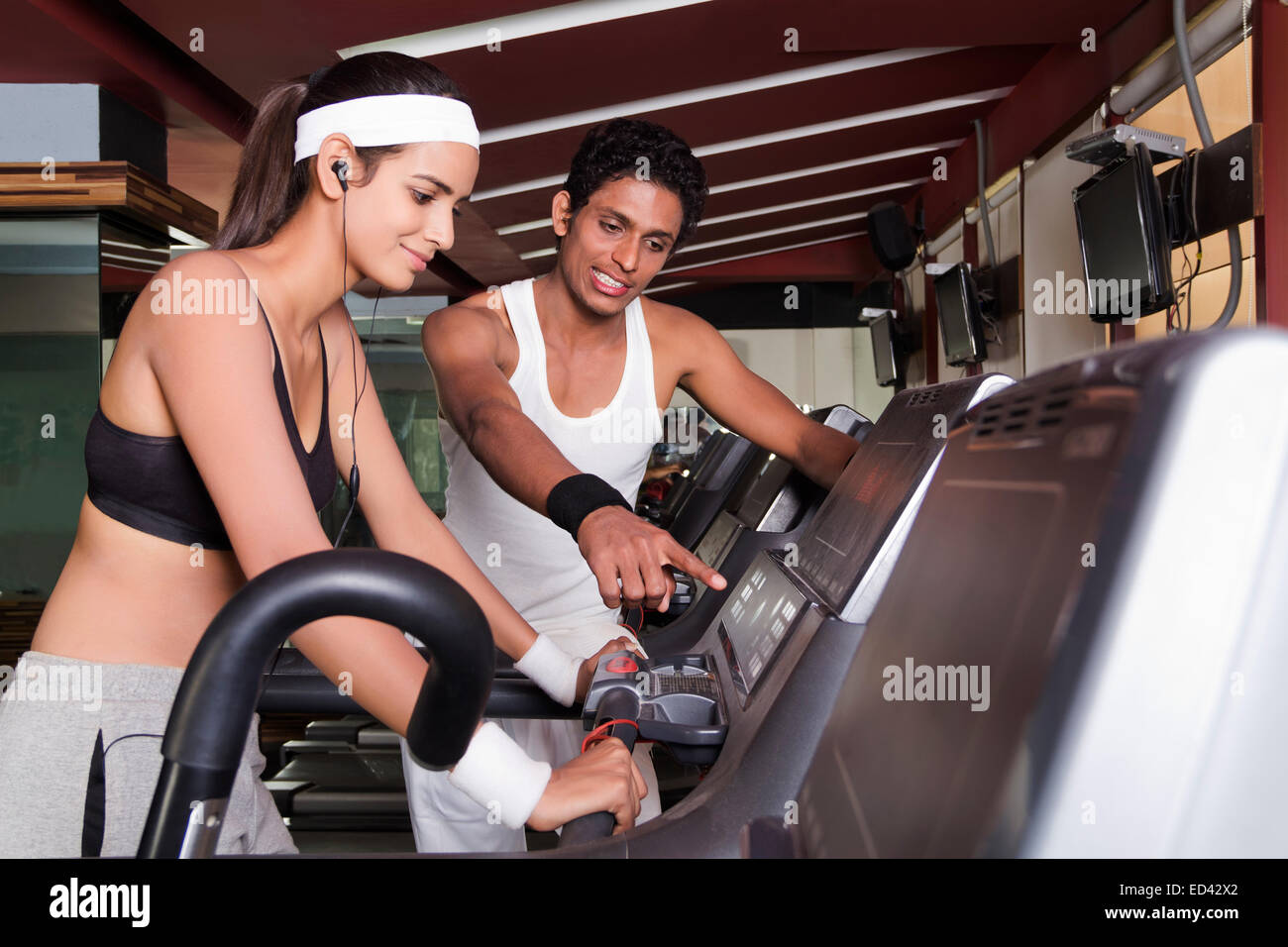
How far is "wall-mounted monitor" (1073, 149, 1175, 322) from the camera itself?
141 inches

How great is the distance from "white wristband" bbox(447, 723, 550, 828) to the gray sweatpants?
0.89 ft

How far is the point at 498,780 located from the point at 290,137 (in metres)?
0.76

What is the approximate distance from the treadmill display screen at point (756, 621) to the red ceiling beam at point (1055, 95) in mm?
3719

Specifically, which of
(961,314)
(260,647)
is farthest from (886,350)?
(260,647)

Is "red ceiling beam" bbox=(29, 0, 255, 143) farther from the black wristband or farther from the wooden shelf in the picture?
the black wristband

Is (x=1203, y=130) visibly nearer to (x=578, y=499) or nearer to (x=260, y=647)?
(x=578, y=499)

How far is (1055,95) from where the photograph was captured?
535 cm

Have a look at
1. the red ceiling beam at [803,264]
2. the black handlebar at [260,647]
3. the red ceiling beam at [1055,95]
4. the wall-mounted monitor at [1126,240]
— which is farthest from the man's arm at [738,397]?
the red ceiling beam at [803,264]

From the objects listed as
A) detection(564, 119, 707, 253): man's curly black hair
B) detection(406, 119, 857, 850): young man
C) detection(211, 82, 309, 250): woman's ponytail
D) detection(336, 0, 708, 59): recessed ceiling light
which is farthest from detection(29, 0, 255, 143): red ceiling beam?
detection(211, 82, 309, 250): woman's ponytail

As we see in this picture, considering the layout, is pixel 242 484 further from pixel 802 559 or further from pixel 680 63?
pixel 680 63

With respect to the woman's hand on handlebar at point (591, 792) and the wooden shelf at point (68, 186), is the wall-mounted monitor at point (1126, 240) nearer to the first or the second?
the woman's hand on handlebar at point (591, 792)

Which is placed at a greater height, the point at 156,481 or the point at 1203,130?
the point at 1203,130
